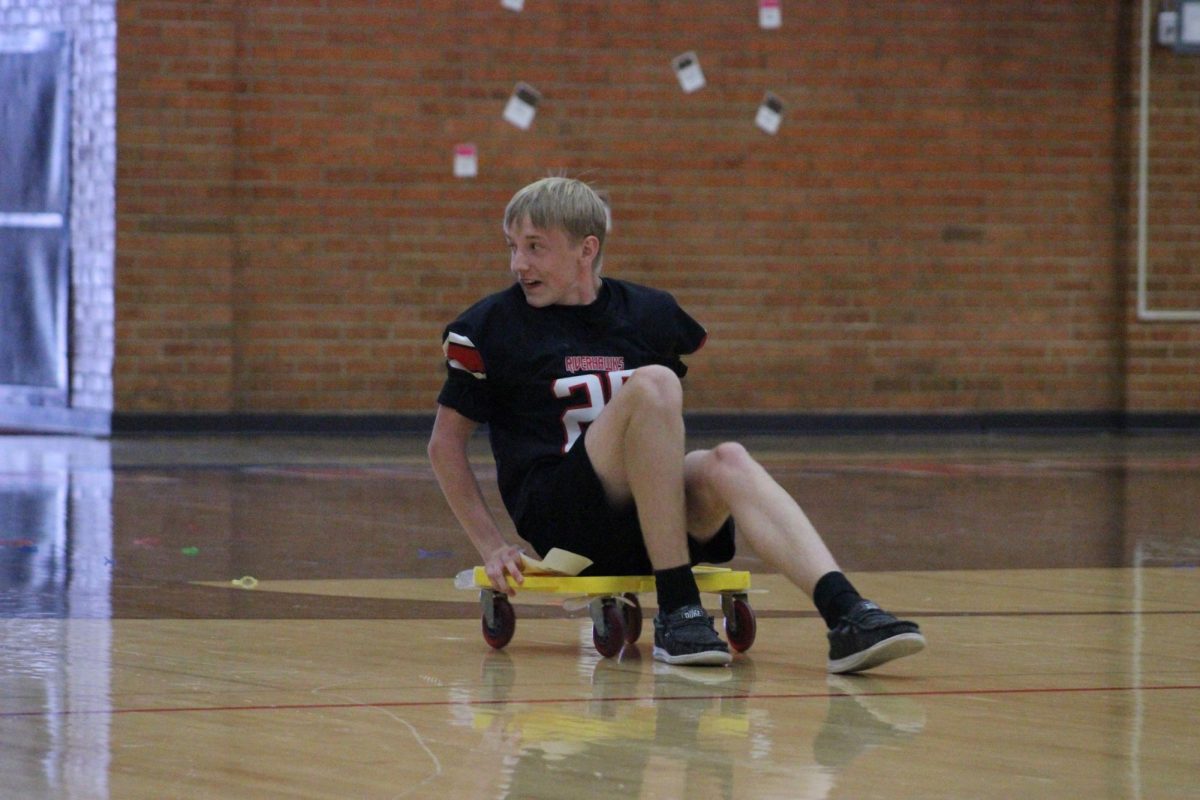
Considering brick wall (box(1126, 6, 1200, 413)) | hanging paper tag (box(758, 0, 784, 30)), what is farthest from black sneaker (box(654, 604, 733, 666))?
brick wall (box(1126, 6, 1200, 413))

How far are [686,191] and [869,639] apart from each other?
812 cm

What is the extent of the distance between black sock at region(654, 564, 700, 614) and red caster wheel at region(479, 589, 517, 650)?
0.37m

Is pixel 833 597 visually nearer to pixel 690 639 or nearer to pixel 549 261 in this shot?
pixel 690 639

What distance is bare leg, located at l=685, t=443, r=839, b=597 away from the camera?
13.3ft

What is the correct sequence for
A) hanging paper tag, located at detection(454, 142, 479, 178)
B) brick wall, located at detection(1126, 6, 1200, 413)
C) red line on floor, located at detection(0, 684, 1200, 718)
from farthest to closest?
brick wall, located at detection(1126, 6, 1200, 413) < hanging paper tag, located at detection(454, 142, 479, 178) < red line on floor, located at detection(0, 684, 1200, 718)

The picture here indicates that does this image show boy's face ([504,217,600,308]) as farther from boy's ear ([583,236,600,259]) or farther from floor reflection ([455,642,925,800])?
floor reflection ([455,642,925,800])

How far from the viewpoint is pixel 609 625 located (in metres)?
4.18

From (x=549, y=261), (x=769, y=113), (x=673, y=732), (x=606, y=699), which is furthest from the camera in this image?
(x=769, y=113)

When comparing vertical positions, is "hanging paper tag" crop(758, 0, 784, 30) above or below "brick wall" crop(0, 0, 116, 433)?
above

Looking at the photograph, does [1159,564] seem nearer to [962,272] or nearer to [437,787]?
[437,787]

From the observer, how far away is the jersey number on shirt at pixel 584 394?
426cm

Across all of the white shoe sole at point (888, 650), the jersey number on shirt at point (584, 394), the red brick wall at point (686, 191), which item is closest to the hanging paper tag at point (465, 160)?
the red brick wall at point (686, 191)

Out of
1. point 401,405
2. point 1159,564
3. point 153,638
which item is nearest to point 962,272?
point 401,405

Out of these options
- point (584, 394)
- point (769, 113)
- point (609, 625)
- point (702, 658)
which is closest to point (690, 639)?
point (702, 658)
